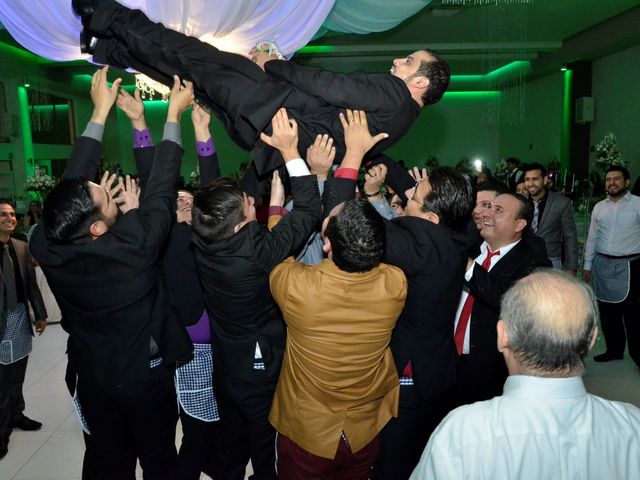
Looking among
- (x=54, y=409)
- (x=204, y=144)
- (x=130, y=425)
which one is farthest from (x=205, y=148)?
(x=54, y=409)

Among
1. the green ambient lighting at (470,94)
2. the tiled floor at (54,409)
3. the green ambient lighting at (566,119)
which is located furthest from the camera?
the green ambient lighting at (470,94)

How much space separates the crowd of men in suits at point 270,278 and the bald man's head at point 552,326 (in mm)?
595

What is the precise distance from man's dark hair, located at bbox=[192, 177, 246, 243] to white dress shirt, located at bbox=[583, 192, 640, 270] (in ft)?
12.1

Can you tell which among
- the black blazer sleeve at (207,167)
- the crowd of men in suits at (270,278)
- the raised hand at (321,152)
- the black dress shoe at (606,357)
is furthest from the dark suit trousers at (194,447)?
the black dress shoe at (606,357)

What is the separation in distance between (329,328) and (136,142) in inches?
50.2

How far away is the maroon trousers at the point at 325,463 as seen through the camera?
1.77 m

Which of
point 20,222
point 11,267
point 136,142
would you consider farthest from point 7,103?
point 136,142

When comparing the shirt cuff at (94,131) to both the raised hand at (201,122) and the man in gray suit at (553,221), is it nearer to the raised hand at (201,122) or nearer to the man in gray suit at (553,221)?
the raised hand at (201,122)

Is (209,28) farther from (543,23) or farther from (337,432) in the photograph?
(543,23)

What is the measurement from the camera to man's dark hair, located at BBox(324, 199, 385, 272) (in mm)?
1618

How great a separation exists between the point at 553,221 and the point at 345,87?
3.16 m

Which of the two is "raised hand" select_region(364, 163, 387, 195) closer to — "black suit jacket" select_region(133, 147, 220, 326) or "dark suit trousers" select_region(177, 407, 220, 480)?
"black suit jacket" select_region(133, 147, 220, 326)

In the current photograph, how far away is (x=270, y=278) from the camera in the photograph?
5.80 feet

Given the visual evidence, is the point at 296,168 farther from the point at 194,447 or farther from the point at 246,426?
the point at 194,447
